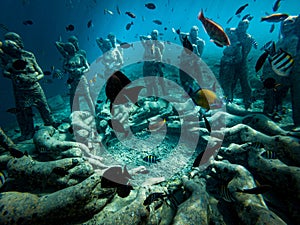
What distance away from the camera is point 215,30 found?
253 centimetres

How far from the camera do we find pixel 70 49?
8266 mm

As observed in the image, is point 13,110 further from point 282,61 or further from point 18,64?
point 282,61

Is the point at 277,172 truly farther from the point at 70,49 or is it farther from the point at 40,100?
the point at 70,49

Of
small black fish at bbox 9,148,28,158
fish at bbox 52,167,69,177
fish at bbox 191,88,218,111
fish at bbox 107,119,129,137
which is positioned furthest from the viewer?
fish at bbox 107,119,129,137

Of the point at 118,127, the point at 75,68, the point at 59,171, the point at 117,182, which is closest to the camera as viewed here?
the point at 117,182

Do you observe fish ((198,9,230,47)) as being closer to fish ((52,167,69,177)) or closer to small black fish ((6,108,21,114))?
fish ((52,167,69,177))

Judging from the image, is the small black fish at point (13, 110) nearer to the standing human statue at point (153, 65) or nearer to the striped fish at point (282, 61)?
the standing human statue at point (153, 65)

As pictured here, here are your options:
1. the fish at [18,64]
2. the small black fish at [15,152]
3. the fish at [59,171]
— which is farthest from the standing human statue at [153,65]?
the small black fish at [15,152]

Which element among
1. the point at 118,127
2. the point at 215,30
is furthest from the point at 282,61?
the point at 118,127

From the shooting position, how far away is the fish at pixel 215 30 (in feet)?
8.08

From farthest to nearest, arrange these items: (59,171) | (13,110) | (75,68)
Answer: (75,68), (13,110), (59,171)

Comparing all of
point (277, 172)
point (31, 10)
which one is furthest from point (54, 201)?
point (31, 10)

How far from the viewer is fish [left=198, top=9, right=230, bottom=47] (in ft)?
8.08

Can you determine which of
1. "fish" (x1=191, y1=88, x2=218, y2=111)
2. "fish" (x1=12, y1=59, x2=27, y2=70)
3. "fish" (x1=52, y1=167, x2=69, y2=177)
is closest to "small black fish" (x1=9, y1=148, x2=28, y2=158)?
"fish" (x1=52, y1=167, x2=69, y2=177)
